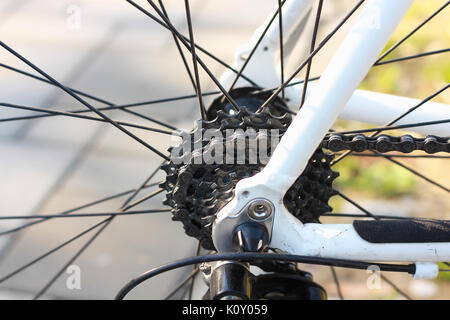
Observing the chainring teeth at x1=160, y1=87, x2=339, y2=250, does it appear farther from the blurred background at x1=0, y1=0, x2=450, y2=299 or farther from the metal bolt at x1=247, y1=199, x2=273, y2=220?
the blurred background at x1=0, y1=0, x2=450, y2=299

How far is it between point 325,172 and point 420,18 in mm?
1806

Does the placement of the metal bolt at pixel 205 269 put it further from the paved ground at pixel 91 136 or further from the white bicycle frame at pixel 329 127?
the paved ground at pixel 91 136

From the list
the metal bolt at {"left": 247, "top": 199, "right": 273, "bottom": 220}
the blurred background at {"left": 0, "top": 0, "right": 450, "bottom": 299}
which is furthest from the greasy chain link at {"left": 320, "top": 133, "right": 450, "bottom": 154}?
the blurred background at {"left": 0, "top": 0, "right": 450, "bottom": 299}

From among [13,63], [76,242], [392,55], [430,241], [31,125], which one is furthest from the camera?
[392,55]

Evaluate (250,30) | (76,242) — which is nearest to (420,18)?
(250,30)

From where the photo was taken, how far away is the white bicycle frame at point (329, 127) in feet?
3.03

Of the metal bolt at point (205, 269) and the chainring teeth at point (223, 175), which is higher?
the chainring teeth at point (223, 175)

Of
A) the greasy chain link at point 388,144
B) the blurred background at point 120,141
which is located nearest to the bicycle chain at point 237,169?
the greasy chain link at point 388,144

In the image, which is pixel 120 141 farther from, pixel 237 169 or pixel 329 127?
pixel 329 127

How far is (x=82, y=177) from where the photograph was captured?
6.63ft

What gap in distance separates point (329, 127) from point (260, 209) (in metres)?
0.18

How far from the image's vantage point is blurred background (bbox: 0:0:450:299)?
1.79 m

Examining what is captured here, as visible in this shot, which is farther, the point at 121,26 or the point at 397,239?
the point at 121,26

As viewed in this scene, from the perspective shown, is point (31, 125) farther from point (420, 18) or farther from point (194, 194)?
point (420, 18)
